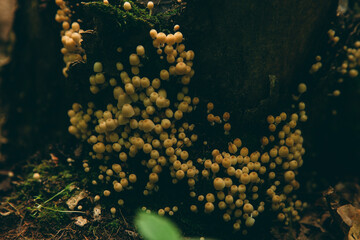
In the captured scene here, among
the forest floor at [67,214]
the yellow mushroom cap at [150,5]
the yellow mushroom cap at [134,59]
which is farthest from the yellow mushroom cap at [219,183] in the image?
the yellow mushroom cap at [150,5]

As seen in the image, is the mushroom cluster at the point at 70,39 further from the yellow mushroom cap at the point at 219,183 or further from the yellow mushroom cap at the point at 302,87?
the yellow mushroom cap at the point at 302,87

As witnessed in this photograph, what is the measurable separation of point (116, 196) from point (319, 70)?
202cm

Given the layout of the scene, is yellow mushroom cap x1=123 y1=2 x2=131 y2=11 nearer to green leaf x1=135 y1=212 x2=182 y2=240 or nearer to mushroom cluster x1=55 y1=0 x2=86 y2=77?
mushroom cluster x1=55 y1=0 x2=86 y2=77

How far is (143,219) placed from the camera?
949mm

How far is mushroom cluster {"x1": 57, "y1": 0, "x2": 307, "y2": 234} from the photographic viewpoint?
208cm

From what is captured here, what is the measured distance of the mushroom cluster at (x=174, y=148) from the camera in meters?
2.08

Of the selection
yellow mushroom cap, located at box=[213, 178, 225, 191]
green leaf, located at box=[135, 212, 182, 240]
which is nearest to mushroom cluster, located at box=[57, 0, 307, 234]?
yellow mushroom cap, located at box=[213, 178, 225, 191]

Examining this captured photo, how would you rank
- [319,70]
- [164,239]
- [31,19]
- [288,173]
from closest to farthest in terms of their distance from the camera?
[164,239]
[288,173]
[319,70]
[31,19]

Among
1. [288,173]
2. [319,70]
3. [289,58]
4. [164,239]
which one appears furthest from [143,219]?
[319,70]

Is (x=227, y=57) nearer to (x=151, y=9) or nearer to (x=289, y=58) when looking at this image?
(x=289, y=58)

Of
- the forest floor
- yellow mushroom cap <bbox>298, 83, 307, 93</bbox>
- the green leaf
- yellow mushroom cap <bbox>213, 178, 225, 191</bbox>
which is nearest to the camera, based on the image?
the green leaf

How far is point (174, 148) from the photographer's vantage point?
2205 mm

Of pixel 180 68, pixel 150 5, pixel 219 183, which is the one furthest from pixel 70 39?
pixel 219 183

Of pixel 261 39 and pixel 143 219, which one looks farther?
pixel 261 39
